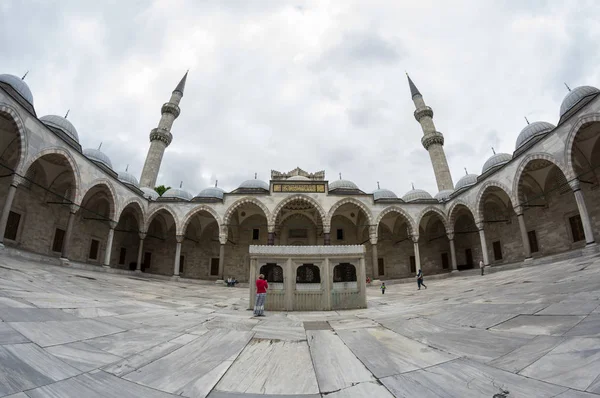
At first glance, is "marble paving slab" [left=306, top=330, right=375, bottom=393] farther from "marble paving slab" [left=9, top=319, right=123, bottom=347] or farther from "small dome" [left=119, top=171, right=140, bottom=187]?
"small dome" [left=119, top=171, right=140, bottom=187]

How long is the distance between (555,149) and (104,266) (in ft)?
83.3

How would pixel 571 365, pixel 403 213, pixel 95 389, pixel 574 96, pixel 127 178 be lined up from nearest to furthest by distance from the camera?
pixel 95 389 < pixel 571 365 < pixel 574 96 < pixel 403 213 < pixel 127 178

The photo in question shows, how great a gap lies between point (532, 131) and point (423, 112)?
1308cm

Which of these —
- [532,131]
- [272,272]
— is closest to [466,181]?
[532,131]

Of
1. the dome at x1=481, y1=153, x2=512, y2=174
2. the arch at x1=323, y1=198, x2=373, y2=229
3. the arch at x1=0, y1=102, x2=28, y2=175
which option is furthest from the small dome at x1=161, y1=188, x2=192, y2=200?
the dome at x1=481, y1=153, x2=512, y2=174

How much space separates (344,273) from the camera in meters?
7.65

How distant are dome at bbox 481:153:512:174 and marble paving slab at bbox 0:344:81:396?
973 inches

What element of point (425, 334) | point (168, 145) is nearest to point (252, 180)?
point (168, 145)

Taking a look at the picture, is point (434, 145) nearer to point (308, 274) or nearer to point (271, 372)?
point (308, 274)

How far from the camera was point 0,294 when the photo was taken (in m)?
4.19

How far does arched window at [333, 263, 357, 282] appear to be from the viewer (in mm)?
7578

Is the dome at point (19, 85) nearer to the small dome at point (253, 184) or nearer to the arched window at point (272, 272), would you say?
the small dome at point (253, 184)

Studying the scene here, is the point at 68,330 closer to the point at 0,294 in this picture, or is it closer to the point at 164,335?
the point at 164,335

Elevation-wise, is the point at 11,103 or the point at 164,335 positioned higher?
Answer: the point at 11,103
